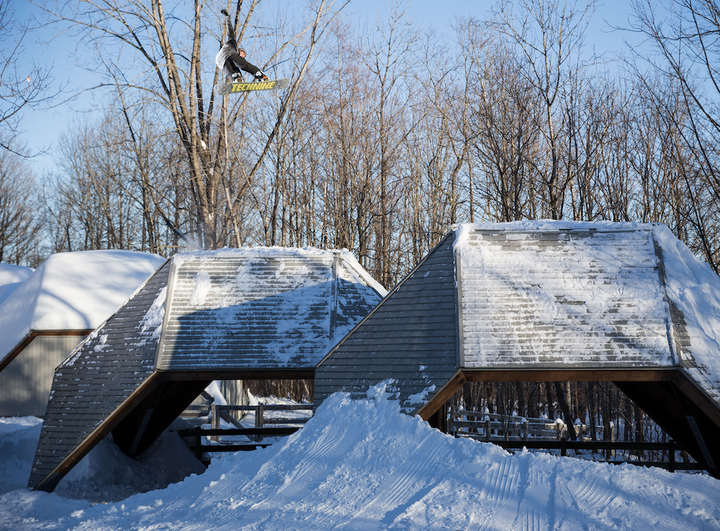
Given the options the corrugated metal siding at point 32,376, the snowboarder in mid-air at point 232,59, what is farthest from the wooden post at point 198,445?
the snowboarder in mid-air at point 232,59

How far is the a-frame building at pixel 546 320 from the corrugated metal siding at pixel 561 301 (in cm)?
1

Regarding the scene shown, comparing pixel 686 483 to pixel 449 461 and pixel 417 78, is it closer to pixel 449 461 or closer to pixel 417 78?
pixel 449 461

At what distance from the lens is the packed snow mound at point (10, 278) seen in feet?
64.0

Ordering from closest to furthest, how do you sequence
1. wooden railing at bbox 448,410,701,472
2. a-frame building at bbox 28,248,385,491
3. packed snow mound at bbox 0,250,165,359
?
a-frame building at bbox 28,248,385,491, wooden railing at bbox 448,410,701,472, packed snow mound at bbox 0,250,165,359

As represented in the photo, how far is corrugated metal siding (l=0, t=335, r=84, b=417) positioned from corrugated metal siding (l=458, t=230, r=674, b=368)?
11830mm

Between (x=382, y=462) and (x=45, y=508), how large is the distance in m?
5.15

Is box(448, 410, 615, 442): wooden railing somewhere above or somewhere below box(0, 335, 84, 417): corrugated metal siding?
below

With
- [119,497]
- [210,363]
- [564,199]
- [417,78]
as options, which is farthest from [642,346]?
[417,78]

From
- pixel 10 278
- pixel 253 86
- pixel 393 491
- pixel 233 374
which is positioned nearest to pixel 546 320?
pixel 393 491

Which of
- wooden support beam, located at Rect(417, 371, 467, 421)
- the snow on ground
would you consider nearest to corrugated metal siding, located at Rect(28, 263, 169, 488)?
the snow on ground

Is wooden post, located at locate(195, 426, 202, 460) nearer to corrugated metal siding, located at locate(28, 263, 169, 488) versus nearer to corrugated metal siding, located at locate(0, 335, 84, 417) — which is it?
corrugated metal siding, located at locate(28, 263, 169, 488)

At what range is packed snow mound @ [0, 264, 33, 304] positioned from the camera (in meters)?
19.5

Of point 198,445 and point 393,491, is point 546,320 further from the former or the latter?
point 198,445

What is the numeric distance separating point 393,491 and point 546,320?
3.41m
